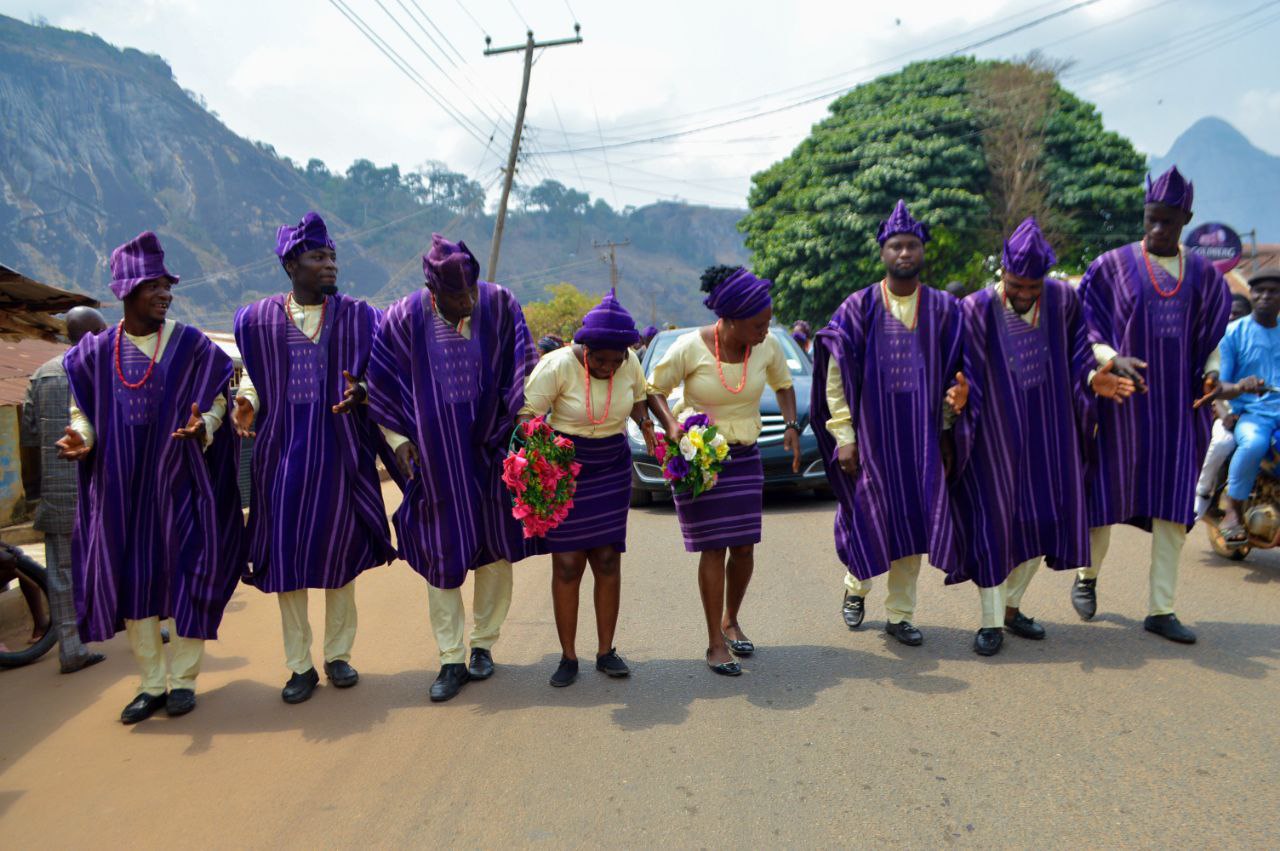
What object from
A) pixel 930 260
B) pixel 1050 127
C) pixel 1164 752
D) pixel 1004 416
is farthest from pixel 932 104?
pixel 1164 752

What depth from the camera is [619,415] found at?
4.77m

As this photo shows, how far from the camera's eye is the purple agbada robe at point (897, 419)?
504 centimetres

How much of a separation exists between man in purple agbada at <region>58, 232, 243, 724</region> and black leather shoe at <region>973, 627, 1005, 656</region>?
3718mm

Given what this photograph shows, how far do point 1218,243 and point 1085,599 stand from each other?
12747 mm

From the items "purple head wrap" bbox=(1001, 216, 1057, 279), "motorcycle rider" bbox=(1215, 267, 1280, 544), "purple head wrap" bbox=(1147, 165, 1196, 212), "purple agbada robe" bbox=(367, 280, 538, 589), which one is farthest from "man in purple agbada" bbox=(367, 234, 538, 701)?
"motorcycle rider" bbox=(1215, 267, 1280, 544)

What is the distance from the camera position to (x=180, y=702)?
4.67 metres

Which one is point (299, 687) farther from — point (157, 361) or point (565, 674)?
point (157, 361)

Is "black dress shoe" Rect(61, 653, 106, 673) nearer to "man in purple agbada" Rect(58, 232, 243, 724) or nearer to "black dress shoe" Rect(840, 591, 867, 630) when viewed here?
"man in purple agbada" Rect(58, 232, 243, 724)

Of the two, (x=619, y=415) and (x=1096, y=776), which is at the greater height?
(x=619, y=415)

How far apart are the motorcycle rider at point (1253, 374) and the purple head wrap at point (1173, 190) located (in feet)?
5.37

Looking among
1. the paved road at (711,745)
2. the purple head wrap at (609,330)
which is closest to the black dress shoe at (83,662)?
the paved road at (711,745)

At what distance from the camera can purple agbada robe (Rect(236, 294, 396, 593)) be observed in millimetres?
4723

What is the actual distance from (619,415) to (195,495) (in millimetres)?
2104

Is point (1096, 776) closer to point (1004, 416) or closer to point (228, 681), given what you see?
point (1004, 416)
